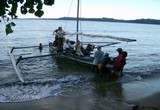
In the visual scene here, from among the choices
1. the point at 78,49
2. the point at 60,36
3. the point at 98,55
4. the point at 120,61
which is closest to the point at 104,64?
the point at 98,55

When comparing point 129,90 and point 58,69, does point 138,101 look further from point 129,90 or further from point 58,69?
point 58,69

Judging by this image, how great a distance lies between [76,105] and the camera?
11.8 meters

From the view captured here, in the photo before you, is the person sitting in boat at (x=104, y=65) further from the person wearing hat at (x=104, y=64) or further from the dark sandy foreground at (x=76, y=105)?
the dark sandy foreground at (x=76, y=105)

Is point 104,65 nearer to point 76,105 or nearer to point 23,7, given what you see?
point 76,105

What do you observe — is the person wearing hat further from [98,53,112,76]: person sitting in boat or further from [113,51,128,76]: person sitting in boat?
[113,51,128,76]: person sitting in boat

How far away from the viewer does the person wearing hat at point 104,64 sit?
16984mm

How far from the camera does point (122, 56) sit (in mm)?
15438

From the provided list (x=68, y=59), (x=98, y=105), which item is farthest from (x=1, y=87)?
(x=68, y=59)

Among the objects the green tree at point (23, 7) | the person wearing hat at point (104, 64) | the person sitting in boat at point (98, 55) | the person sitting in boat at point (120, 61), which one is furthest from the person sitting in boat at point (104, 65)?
the green tree at point (23, 7)

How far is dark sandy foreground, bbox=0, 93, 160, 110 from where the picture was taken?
11508 mm

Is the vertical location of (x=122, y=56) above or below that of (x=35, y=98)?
above

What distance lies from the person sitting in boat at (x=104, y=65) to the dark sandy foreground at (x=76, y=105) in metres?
4.66

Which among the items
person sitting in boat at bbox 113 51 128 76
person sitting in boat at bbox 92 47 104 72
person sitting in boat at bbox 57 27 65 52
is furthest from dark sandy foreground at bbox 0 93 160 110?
person sitting in boat at bbox 57 27 65 52

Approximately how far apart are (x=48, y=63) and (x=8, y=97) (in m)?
11.9
